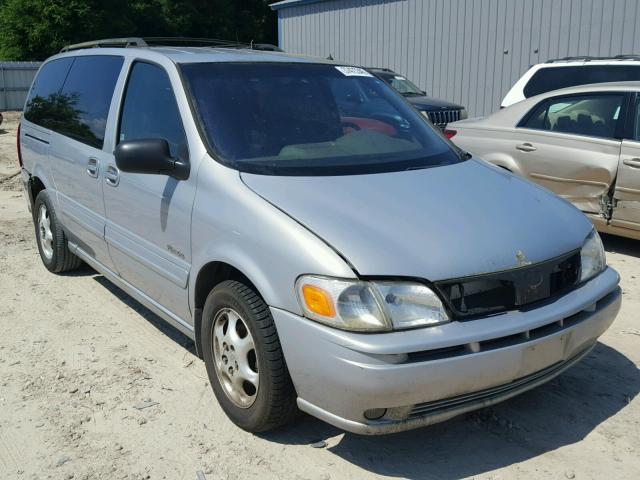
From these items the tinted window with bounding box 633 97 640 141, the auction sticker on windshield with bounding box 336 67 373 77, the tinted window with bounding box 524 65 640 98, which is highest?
Result: the auction sticker on windshield with bounding box 336 67 373 77

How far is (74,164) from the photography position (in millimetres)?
4973

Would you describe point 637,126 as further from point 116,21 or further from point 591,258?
point 116,21

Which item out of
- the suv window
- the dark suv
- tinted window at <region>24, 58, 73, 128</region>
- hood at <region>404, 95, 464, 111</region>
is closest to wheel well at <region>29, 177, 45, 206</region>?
tinted window at <region>24, 58, 73, 128</region>

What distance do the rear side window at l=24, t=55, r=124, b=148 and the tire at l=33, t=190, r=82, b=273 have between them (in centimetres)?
65

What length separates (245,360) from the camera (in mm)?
3320

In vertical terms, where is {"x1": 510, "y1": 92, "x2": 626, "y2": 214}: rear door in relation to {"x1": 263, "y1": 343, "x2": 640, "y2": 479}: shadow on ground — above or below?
above

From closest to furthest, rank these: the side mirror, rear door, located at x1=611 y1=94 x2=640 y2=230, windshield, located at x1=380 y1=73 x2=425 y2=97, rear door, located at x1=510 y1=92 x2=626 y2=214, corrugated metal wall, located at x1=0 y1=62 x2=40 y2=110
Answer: the side mirror, rear door, located at x1=611 y1=94 x2=640 y2=230, rear door, located at x1=510 y1=92 x2=626 y2=214, windshield, located at x1=380 y1=73 x2=425 y2=97, corrugated metal wall, located at x1=0 y1=62 x2=40 y2=110

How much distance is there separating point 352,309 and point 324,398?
0.40 metres

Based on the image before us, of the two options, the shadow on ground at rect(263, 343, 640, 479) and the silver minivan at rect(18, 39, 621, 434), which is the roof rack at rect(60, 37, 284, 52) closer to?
Result: the silver minivan at rect(18, 39, 621, 434)

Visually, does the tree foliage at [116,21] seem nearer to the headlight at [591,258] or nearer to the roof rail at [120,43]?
the roof rail at [120,43]

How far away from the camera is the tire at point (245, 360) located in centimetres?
309

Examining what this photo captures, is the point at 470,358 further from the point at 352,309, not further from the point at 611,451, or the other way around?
the point at 611,451

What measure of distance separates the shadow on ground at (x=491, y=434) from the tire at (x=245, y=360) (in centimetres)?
20

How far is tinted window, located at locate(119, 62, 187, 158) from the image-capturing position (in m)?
3.87
